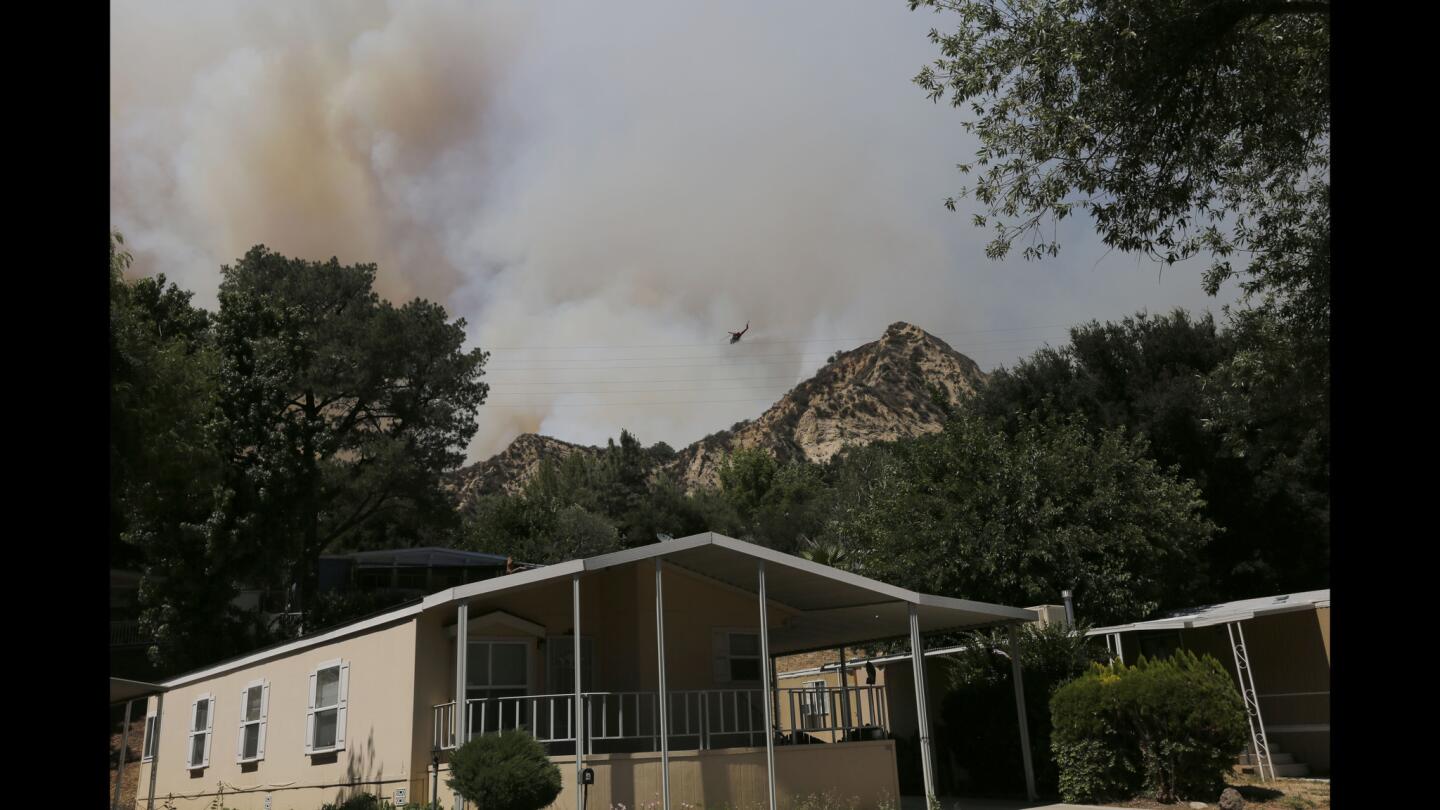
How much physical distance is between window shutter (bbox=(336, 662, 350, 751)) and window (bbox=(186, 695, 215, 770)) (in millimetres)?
5047

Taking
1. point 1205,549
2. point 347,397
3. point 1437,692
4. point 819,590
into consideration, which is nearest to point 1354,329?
point 1437,692

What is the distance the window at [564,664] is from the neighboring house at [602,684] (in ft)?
0.09

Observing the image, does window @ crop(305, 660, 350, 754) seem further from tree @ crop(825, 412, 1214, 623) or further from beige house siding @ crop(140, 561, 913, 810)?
tree @ crop(825, 412, 1214, 623)

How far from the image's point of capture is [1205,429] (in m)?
26.1

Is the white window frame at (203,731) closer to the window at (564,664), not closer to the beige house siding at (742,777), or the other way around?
the window at (564,664)

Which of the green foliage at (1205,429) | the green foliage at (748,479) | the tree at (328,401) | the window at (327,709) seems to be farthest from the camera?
the green foliage at (748,479)

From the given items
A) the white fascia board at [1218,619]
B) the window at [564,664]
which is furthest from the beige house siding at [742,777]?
the white fascia board at [1218,619]

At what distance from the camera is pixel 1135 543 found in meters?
23.1

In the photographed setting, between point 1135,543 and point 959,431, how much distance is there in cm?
452

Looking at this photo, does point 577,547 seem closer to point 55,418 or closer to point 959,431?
point 959,431

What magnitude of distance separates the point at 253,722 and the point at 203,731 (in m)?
2.62

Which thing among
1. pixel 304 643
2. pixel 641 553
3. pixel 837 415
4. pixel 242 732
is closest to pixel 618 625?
pixel 641 553

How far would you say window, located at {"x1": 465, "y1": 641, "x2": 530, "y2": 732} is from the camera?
1462 cm

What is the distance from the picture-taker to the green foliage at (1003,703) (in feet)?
55.8
